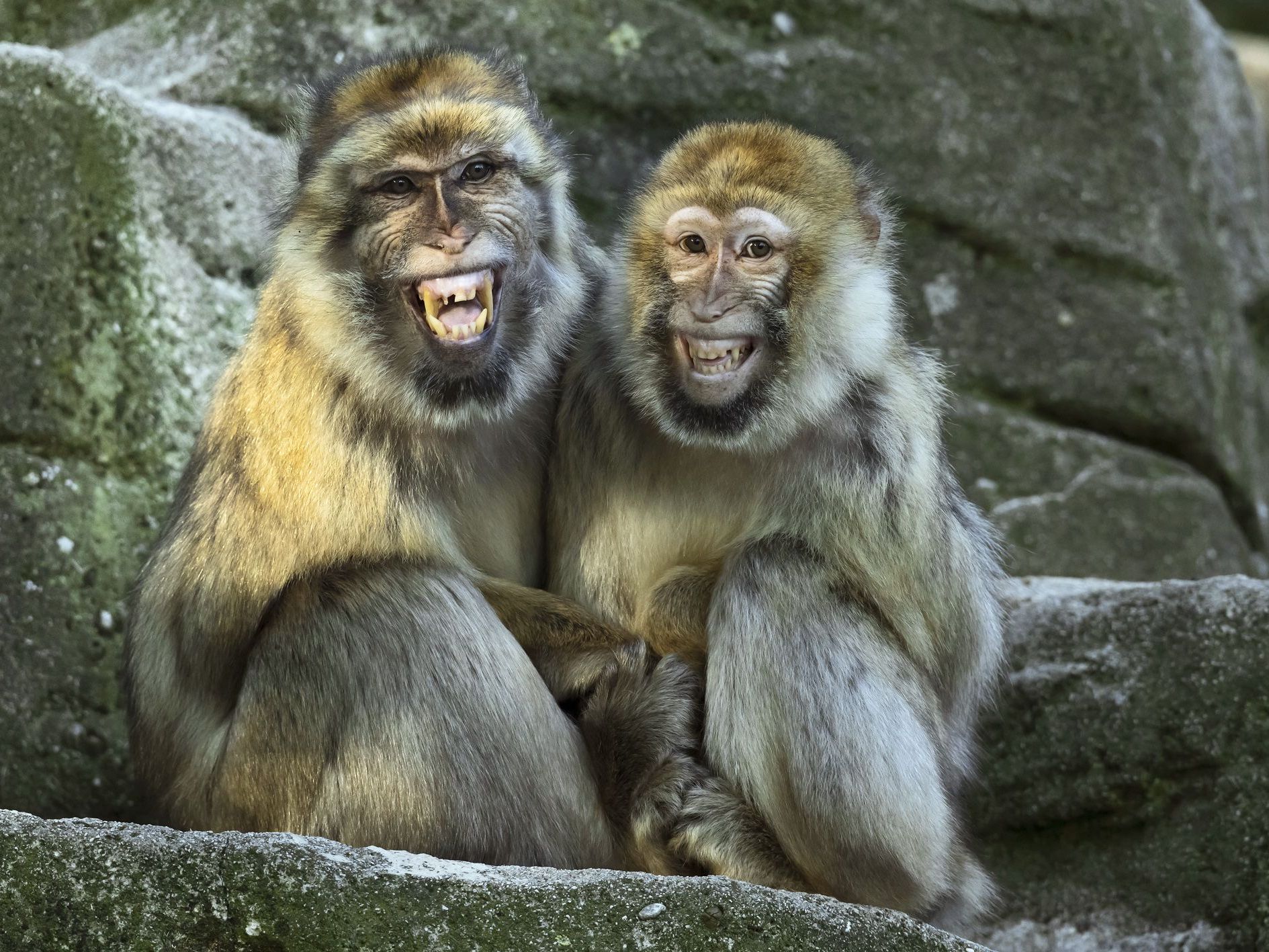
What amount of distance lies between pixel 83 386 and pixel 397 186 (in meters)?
1.62

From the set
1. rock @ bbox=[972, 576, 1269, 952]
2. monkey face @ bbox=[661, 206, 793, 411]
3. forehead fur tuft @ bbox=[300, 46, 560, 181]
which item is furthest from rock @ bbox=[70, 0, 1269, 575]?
monkey face @ bbox=[661, 206, 793, 411]

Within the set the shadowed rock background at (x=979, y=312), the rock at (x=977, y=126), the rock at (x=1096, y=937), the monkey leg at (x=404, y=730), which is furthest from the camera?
the rock at (x=977, y=126)

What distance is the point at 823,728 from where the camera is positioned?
160 inches

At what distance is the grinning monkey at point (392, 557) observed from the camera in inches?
157

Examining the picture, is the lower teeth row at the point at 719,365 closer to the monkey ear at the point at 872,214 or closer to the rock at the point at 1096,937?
the monkey ear at the point at 872,214

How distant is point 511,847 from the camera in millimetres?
4023

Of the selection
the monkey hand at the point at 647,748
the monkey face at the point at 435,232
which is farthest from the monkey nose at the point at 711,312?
the monkey hand at the point at 647,748

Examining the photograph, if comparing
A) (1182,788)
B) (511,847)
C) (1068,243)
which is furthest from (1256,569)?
(511,847)

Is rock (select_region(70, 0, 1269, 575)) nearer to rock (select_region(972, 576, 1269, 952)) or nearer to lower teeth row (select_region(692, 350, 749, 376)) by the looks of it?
rock (select_region(972, 576, 1269, 952))

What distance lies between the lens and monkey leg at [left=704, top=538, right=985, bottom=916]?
13.3 ft

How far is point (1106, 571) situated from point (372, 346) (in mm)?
3436

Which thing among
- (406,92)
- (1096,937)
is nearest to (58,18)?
(406,92)

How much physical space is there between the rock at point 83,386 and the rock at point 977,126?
28.9 inches

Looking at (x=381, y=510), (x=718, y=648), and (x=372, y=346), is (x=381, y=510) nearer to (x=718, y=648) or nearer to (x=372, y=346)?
(x=372, y=346)
